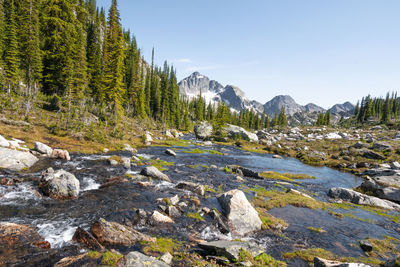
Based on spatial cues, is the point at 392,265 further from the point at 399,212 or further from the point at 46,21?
the point at 46,21

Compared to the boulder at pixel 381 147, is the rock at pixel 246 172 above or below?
below

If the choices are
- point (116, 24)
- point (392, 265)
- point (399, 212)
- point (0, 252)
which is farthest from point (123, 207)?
point (116, 24)

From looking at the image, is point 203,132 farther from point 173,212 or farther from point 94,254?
point 94,254

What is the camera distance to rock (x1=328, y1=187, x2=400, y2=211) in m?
18.9

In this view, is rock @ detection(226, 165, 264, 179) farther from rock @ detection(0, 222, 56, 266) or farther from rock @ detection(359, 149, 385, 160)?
rock @ detection(359, 149, 385, 160)

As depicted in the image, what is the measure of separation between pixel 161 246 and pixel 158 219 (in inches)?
105

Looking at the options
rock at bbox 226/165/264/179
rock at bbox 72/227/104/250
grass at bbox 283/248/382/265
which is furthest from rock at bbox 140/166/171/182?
grass at bbox 283/248/382/265

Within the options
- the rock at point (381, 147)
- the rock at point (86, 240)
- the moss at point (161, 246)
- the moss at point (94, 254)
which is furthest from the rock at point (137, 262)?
the rock at point (381, 147)

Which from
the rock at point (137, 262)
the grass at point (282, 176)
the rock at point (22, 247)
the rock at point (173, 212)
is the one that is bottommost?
the grass at point (282, 176)

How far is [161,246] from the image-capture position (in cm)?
909

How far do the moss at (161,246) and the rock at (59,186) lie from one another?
842 centimetres

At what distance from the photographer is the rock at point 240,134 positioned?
83.8 meters

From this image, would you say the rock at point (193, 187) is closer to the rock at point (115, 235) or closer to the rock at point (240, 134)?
the rock at point (115, 235)

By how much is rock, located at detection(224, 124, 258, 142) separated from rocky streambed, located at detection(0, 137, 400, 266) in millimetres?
63557
